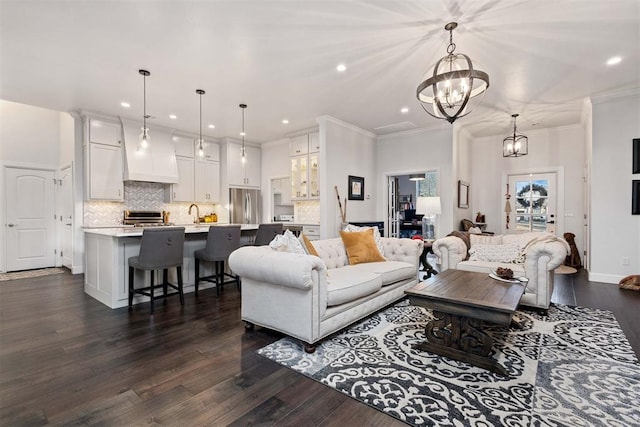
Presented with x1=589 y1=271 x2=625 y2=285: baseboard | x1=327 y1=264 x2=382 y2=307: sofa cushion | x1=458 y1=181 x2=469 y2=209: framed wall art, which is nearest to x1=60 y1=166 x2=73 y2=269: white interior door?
x1=327 y1=264 x2=382 y2=307: sofa cushion

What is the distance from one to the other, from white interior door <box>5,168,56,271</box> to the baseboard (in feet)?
33.0

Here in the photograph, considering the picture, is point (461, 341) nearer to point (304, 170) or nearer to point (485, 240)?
point (485, 240)

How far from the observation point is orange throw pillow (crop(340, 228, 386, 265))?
3.88 meters

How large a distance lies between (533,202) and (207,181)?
763 centimetres

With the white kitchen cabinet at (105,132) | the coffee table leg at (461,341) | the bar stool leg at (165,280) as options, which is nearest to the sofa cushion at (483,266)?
the coffee table leg at (461,341)

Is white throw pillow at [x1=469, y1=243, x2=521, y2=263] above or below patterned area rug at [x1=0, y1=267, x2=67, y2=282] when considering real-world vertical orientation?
above

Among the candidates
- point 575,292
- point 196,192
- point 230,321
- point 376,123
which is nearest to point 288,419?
point 230,321

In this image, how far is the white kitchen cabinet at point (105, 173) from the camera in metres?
5.51

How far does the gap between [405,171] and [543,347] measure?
4.61 m

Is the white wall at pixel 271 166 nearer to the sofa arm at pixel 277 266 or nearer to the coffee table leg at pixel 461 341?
the sofa arm at pixel 277 266

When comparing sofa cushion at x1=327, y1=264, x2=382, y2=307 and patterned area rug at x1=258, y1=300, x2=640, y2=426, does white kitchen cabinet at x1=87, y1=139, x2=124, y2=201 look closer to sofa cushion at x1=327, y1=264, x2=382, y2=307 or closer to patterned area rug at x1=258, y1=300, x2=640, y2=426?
sofa cushion at x1=327, y1=264, x2=382, y2=307

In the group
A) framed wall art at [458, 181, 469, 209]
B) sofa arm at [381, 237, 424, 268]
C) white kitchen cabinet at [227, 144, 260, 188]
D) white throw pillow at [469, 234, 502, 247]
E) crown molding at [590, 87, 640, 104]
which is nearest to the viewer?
sofa arm at [381, 237, 424, 268]

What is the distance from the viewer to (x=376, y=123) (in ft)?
20.4

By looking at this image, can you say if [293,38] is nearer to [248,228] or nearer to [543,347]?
[248,228]
